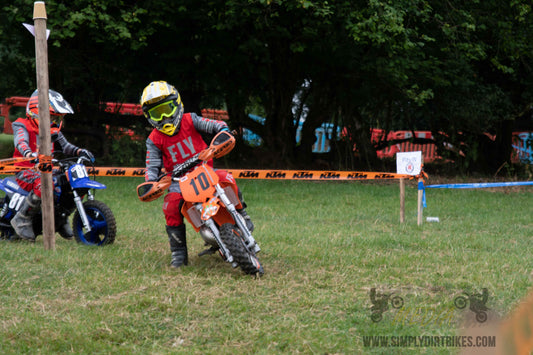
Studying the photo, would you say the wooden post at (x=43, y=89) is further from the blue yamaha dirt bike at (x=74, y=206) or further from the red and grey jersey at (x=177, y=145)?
the red and grey jersey at (x=177, y=145)

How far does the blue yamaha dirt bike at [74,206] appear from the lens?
733 cm

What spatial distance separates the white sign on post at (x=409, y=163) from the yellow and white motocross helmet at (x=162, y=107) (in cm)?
402

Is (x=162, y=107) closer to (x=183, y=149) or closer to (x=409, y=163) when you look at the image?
(x=183, y=149)

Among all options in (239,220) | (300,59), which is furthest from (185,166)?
(300,59)

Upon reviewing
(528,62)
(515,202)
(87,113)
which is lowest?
(515,202)

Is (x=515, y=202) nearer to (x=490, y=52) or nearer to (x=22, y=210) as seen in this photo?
(x=490, y=52)

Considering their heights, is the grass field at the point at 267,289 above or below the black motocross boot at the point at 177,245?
below

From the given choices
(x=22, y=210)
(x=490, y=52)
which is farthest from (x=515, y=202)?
(x=22, y=210)

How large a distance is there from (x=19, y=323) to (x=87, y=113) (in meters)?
15.3

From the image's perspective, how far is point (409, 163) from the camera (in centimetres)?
924

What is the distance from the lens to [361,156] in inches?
747

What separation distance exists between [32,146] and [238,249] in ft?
11.7

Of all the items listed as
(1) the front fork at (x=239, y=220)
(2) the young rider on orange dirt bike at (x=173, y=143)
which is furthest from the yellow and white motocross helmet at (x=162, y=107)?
(1) the front fork at (x=239, y=220)

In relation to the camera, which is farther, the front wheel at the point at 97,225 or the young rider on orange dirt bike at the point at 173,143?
the front wheel at the point at 97,225
